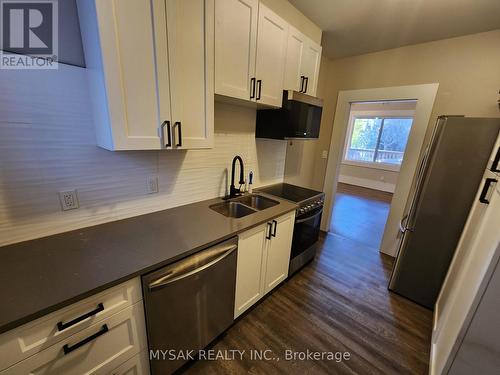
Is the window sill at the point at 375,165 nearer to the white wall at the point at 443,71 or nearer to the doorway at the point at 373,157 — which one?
the doorway at the point at 373,157

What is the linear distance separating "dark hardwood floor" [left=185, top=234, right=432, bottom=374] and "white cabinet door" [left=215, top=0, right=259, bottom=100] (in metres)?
1.83

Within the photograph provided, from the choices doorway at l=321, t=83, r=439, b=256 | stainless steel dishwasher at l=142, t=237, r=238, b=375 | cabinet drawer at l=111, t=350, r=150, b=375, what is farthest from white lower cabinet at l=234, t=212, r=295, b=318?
doorway at l=321, t=83, r=439, b=256

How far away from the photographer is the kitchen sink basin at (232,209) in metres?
1.78

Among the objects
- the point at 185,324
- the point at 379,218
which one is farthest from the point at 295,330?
the point at 379,218

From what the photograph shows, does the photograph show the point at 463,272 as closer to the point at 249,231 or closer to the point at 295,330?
the point at 295,330

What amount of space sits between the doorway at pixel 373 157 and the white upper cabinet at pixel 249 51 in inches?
130

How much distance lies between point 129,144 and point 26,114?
0.46 metres

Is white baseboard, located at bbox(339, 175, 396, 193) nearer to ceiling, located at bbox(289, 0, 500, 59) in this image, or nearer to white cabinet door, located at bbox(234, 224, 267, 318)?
ceiling, located at bbox(289, 0, 500, 59)

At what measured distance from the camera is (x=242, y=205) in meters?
1.86

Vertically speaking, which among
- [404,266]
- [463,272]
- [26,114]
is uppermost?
[26,114]

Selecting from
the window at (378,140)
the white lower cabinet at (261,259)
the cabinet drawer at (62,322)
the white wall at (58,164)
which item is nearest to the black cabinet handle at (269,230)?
the white lower cabinet at (261,259)

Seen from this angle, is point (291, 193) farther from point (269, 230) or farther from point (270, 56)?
point (270, 56)

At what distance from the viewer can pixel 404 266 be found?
2016mm

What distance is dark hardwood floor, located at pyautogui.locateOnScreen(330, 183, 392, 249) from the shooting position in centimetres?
329
